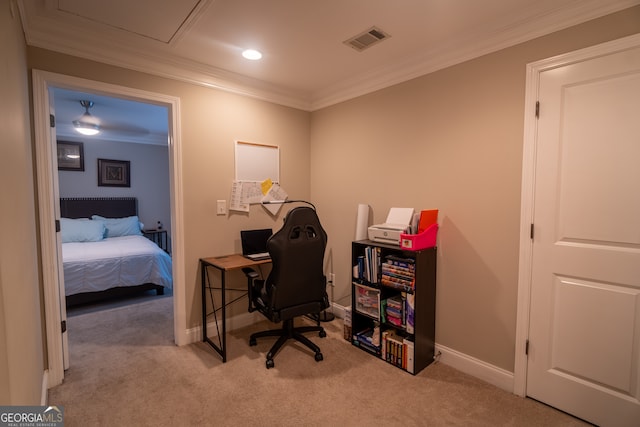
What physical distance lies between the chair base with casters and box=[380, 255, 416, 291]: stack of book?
784mm

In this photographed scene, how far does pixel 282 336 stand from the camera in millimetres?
2602

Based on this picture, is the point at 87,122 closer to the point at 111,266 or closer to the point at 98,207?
the point at 111,266

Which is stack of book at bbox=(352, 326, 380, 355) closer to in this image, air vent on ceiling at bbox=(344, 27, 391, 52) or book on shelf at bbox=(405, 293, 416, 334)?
book on shelf at bbox=(405, 293, 416, 334)

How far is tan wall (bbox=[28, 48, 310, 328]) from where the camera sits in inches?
104

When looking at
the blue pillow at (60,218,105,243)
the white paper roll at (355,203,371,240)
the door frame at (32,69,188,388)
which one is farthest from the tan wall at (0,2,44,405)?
the blue pillow at (60,218,105,243)

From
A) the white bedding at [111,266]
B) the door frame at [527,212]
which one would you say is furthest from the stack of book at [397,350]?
the white bedding at [111,266]

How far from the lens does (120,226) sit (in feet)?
17.0

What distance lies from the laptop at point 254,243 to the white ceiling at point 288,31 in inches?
55.1

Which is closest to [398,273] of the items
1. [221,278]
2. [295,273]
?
[295,273]

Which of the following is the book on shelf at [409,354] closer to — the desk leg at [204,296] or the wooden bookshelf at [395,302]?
the wooden bookshelf at [395,302]

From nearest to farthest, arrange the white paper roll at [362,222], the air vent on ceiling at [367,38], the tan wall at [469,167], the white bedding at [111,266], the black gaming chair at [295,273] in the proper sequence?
the tan wall at [469,167]
the air vent on ceiling at [367,38]
the black gaming chair at [295,273]
the white paper roll at [362,222]
the white bedding at [111,266]

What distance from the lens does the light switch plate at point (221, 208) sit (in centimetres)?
288

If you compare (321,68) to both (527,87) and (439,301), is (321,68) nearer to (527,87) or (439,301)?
(527,87)

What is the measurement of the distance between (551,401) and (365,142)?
93.0 inches
